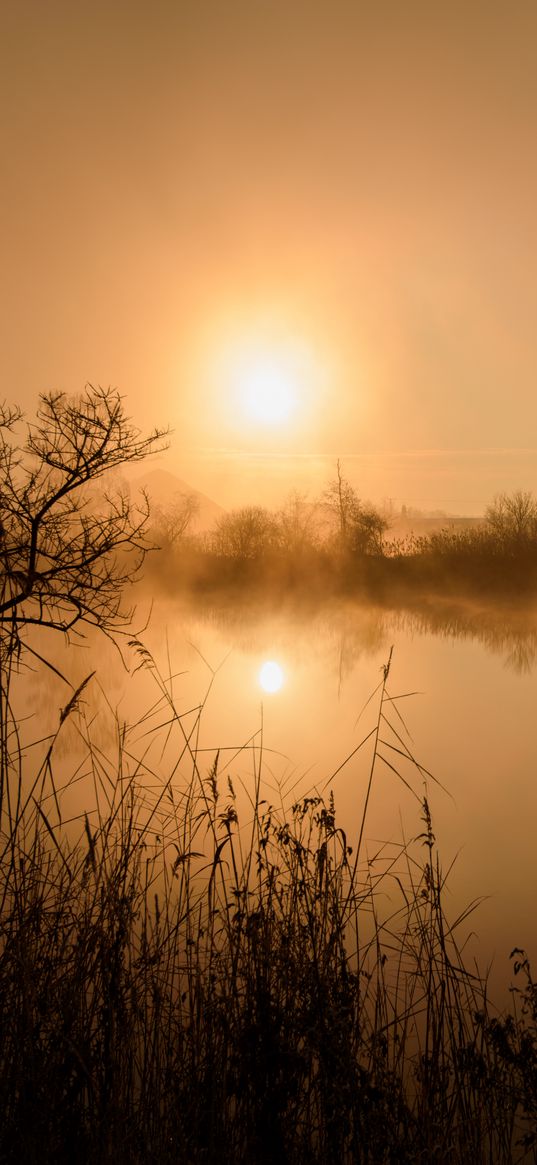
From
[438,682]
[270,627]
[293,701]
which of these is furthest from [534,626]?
[293,701]

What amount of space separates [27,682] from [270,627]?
8.36 meters

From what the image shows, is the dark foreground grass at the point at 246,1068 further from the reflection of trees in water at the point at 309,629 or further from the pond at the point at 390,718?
the reflection of trees in water at the point at 309,629

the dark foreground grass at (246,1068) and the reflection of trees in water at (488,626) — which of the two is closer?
the dark foreground grass at (246,1068)

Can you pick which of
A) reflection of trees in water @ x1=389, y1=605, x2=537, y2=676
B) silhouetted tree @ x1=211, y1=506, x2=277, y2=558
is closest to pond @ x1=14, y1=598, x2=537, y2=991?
reflection of trees in water @ x1=389, y1=605, x2=537, y2=676

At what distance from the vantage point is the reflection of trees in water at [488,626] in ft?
50.7

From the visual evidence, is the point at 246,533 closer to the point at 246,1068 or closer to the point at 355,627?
the point at 355,627

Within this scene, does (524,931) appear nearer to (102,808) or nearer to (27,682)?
(102,808)

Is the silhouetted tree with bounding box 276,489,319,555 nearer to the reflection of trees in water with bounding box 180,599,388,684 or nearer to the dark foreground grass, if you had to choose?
the reflection of trees in water with bounding box 180,599,388,684

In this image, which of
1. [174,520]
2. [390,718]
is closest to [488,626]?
[390,718]

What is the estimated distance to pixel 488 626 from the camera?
761 inches

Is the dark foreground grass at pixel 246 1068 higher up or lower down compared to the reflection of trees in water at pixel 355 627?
lower down

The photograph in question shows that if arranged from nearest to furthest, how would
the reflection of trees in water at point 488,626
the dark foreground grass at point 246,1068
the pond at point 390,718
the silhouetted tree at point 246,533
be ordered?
the dark foreground grass at point 246,1068, the pond at point 390,718, the reflection of trees in water at point 488,626, the silhouetted tree at point 246,533

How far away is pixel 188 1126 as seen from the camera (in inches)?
102

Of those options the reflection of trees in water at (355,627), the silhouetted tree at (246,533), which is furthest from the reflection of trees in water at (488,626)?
the silhouetted tree at (246,533)
